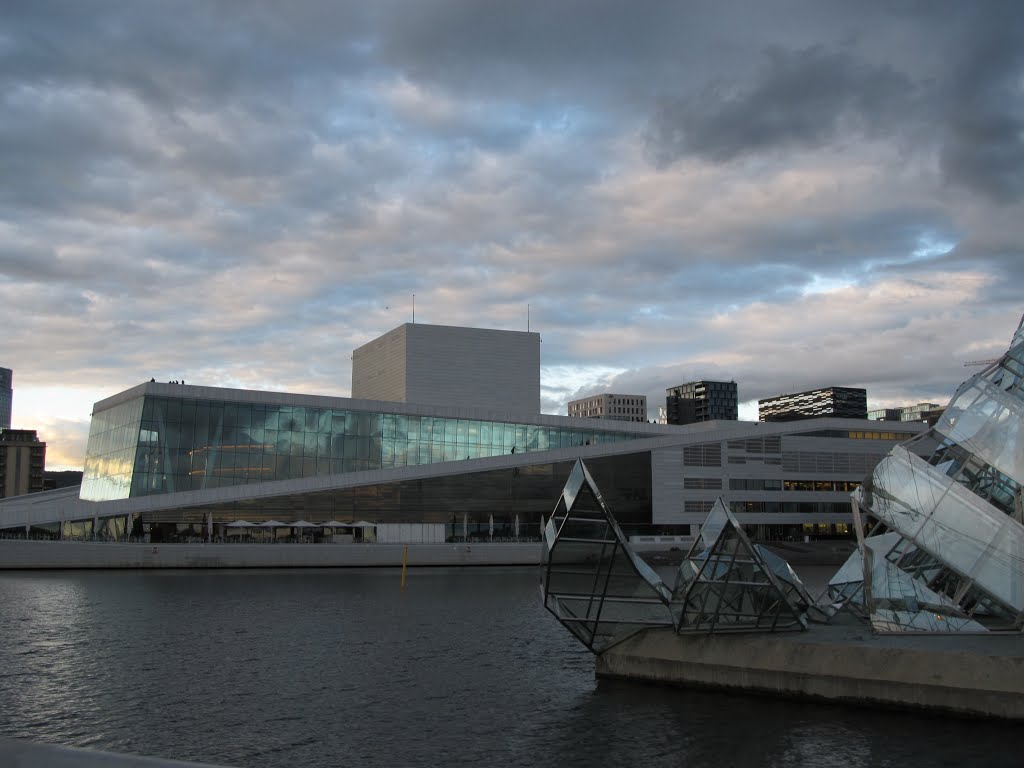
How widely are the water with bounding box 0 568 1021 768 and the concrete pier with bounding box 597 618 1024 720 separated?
0.37m

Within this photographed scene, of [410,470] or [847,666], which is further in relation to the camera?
[410,470]

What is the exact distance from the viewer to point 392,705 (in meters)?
21.9

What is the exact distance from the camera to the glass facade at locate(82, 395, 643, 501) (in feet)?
261

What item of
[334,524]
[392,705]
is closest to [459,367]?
[334,524]

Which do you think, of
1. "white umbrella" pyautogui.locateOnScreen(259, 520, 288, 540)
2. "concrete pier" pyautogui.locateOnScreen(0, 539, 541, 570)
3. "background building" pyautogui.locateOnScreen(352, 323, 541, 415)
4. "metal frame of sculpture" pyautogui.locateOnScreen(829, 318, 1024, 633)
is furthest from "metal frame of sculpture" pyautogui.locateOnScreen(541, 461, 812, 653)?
"background building" pyautogui.locateOnScreen(352, 323, 541, 415)

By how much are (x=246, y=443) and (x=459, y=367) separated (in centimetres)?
3657

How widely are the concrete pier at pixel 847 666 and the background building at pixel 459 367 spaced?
8799 centimetres

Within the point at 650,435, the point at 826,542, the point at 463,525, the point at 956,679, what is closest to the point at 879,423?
the point at 826,542

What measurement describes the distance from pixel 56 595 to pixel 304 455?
37853 mm

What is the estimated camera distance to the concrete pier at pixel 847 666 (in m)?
18.4

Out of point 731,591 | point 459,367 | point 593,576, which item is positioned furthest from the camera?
point 459,367

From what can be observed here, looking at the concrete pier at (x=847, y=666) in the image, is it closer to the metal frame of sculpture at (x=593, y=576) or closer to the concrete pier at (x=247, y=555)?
the metal frame of sculpture at (x=593, y=576)

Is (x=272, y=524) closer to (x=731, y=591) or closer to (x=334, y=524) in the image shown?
(x=334, y=524)

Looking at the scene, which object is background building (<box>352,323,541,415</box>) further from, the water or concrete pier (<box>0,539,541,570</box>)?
the water
